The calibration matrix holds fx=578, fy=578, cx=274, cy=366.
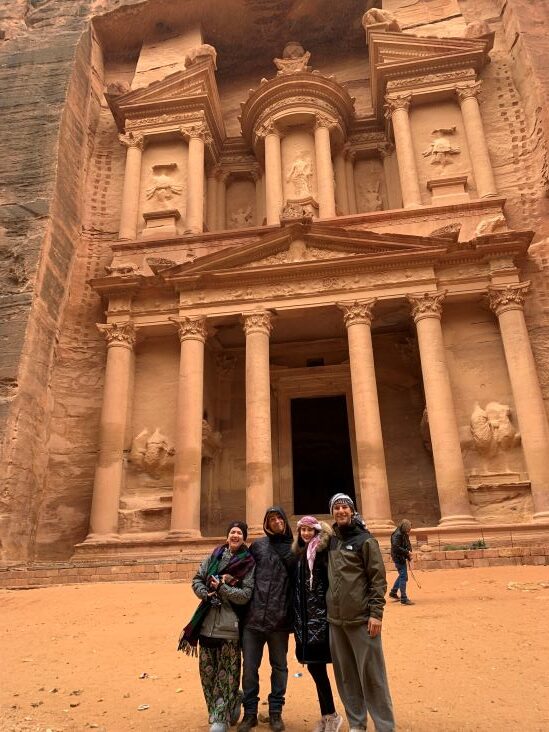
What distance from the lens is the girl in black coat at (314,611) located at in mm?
4051

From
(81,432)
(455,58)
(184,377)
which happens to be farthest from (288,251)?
(455,58)

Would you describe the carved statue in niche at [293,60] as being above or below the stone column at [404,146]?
above

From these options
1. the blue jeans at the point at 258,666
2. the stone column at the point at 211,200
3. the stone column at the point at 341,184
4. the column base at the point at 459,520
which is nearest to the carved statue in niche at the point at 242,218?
the stone column at the point at 211,200

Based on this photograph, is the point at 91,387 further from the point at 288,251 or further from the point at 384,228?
the point at 384,228

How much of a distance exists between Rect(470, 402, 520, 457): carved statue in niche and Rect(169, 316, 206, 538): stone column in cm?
699

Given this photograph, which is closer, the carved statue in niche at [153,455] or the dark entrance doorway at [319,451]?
the carved statue in niche at [153,455]

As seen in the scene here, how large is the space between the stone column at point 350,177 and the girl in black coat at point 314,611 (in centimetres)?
1762

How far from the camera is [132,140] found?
67.3ft

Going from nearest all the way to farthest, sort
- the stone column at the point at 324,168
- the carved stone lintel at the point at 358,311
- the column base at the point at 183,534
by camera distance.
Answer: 1. the column base at the point at 183,534
2. the carved stone lintel at the point at 358,311
3. the stone column at the point at 324,168

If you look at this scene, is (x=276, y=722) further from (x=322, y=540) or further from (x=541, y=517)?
(x=541, y=517)

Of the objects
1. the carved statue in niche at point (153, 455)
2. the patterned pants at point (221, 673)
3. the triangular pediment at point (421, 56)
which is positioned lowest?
the patterned pants at point (221, 673)

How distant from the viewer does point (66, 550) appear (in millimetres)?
15242

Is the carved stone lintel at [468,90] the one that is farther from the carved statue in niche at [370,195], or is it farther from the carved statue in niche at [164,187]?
the carved statue in niche at [164,187]

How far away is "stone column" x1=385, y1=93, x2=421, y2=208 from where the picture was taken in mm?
17844
